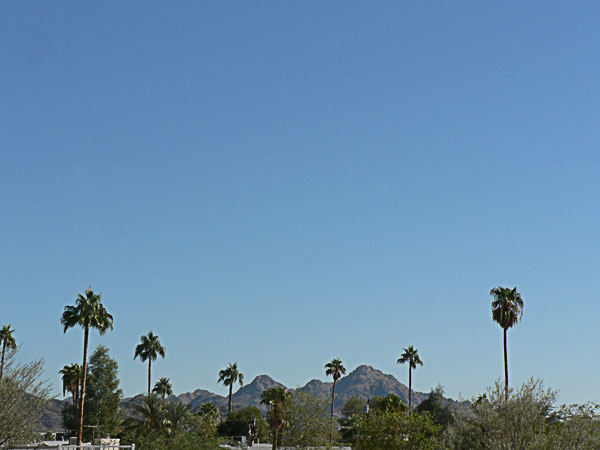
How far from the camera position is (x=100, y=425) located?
78.6 meters

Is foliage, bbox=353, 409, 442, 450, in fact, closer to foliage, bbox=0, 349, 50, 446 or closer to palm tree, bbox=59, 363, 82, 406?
foliage, bbox=0, 349, 50, 446

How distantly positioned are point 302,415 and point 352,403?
82.8m

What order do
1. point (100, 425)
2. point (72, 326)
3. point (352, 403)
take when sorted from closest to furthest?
1. point (72, 326)
2. point (100, 425)
3. point (352, 403)

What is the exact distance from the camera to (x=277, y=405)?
73750 millimetres

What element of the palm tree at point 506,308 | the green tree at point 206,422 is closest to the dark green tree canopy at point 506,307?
the palm tree at point 506,308

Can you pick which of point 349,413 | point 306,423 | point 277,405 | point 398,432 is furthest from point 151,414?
point 349,413

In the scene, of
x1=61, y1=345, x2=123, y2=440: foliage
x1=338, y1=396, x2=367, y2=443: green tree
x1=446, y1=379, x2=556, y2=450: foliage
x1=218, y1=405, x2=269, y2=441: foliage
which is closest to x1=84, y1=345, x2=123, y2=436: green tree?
x1=61, y1=345, x2=123, y2=440: foliage

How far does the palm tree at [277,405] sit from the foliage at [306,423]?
51.1 inches

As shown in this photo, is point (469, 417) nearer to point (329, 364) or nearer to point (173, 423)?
point (173, 423)

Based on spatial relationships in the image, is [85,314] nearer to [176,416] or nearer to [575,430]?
[176,416]

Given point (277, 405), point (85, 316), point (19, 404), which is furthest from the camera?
point (277, 405)

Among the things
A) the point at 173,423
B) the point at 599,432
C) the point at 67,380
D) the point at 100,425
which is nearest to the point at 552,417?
the point at 599,432

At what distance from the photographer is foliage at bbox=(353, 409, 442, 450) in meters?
45.0

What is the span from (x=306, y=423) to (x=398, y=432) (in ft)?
77.0
